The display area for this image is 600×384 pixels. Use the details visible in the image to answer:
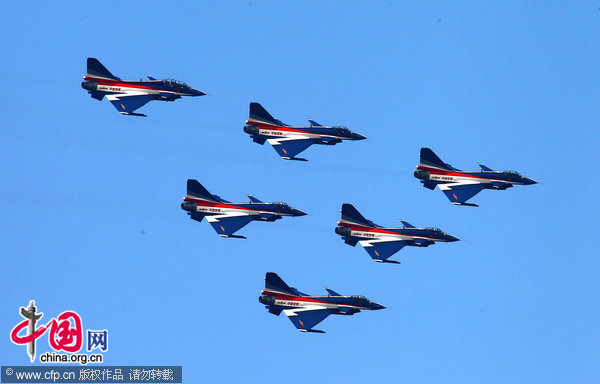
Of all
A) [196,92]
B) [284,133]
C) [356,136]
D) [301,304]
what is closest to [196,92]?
[196,92]

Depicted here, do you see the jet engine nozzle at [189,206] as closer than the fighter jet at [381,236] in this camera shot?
Yes

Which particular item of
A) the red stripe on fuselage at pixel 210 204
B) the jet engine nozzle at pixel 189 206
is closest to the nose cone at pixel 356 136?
the red stripe on fuselage at pixel 210 204

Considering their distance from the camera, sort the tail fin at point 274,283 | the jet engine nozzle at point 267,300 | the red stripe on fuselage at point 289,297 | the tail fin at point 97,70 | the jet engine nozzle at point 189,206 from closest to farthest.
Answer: the jet engine nozzle at point 267,300 → the red stripe on fuselage at point 289,297 → the tail fin at point 274,283 → the jet engine nozzle at point 189,206 → the tail fin at point 97,70

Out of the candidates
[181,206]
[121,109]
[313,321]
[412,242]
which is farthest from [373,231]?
[121,109]

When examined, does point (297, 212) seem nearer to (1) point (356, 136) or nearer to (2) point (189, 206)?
(1) point (356, 136)

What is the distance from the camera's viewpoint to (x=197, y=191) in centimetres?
12838

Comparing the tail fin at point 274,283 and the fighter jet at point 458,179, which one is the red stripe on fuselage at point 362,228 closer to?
the fighter jet at point 458,179

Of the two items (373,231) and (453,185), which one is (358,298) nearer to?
(373,231)

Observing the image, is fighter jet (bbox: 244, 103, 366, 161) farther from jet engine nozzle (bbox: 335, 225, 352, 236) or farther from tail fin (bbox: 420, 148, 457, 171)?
jet engine nozzle (bbox: 335, 225, 352, 236)

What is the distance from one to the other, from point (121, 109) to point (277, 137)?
17170mm

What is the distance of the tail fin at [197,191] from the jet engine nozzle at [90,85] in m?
14.3

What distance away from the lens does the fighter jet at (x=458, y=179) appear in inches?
5128

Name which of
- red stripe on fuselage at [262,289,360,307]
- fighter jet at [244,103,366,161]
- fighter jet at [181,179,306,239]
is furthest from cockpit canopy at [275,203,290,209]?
red stripe on fuselage at [262,289,360,307]

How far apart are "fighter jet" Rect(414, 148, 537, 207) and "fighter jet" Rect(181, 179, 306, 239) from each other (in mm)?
15153
